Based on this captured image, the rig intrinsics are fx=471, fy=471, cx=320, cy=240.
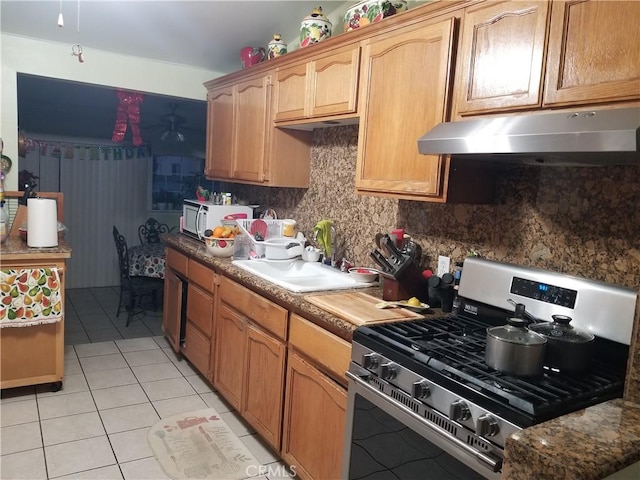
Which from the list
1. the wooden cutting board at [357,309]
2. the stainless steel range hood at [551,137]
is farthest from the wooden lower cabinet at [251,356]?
the stainless steel range hood at [551,137]

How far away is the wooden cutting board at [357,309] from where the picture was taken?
1.84 metres

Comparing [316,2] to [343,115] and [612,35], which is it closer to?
[343,115]

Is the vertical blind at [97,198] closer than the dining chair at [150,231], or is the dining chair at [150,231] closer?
the vertical blind at [97,198]

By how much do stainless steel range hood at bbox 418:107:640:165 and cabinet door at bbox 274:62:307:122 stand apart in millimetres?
1243

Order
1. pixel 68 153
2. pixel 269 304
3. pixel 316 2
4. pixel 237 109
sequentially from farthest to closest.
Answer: pixel 68 153, pixel 237 109, pixel 316 2, pixel 269 304

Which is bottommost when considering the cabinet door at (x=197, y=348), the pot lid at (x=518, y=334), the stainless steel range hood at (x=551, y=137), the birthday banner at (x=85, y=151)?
the cabinet door at (x=197, y=348)

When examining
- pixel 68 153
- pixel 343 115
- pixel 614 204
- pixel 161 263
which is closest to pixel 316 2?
pixel 343 115

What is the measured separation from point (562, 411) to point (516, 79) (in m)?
1.04

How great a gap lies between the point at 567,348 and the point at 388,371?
534 mm

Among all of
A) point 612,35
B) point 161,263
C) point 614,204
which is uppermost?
point 612,35

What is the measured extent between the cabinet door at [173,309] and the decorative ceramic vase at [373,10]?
223 cm

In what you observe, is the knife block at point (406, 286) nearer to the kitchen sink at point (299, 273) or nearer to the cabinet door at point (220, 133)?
the kitchen sink at point (299, 273)

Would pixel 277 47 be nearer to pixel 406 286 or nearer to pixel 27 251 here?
pixel 406 286

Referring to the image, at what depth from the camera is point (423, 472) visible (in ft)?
4.62
